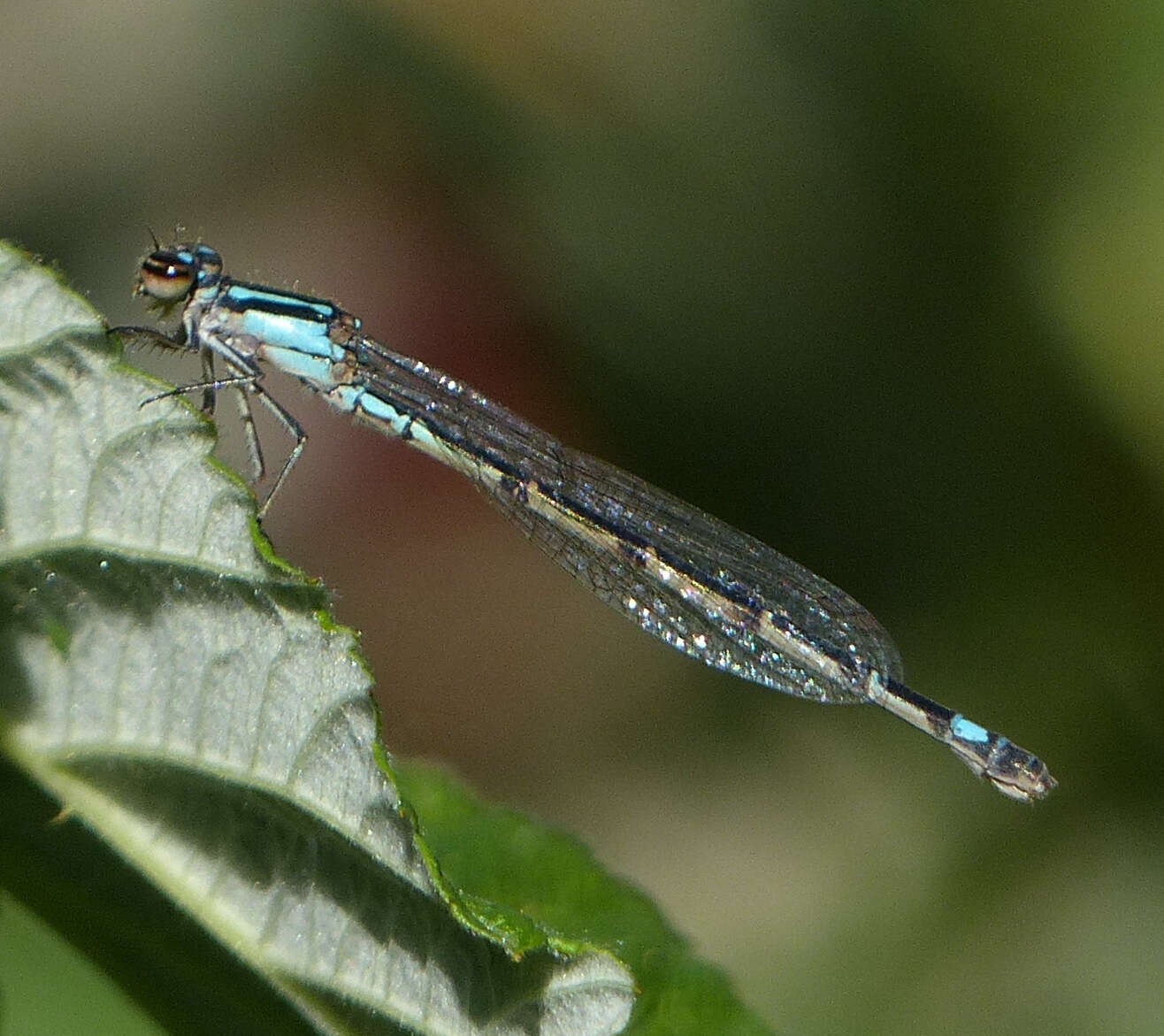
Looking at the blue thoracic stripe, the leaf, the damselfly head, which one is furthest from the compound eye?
the leaf

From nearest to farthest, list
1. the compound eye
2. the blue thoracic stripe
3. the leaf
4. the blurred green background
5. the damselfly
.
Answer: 1. the leaf
2. the compound eye
3. the blue thoracic stripe
4. the damselfly
5. the blurred green background

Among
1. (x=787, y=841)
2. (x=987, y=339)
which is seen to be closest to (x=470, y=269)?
(x=987, y=339)

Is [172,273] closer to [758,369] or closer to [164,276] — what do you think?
[164,276]

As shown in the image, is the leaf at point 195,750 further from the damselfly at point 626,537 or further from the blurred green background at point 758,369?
the blurred green background at point 758,369

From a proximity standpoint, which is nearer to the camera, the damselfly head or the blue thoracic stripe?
the damselfly head

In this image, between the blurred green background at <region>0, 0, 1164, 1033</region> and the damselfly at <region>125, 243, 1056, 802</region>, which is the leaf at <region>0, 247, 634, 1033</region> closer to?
the damselfly at <region>125, 243, 1056, 802</region>
